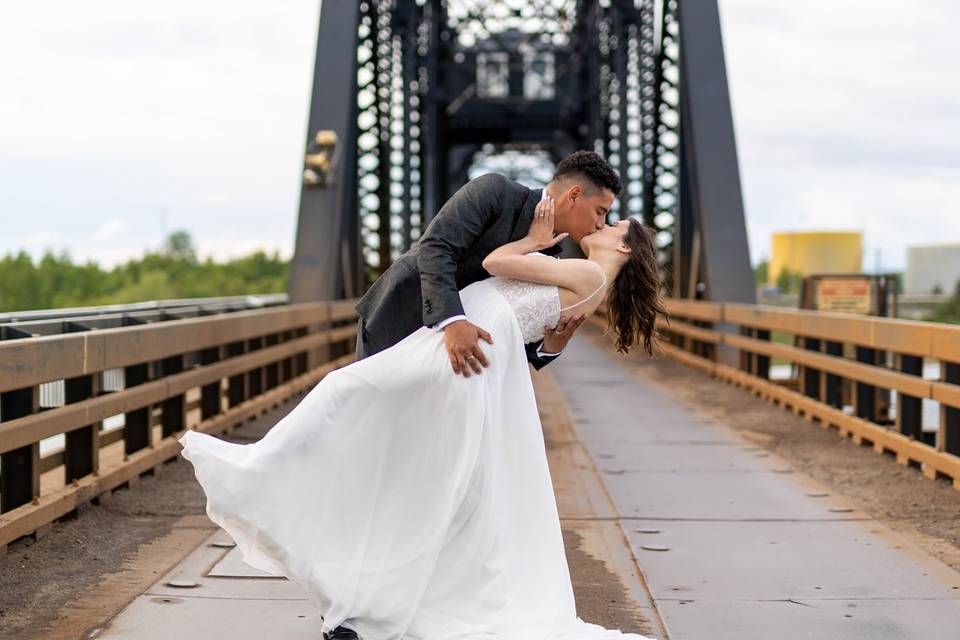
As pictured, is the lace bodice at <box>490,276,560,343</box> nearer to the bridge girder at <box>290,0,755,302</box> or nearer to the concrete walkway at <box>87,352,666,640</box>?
the concrete walkway at <box>87,352,666,640</box>

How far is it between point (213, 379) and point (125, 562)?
3416 mm

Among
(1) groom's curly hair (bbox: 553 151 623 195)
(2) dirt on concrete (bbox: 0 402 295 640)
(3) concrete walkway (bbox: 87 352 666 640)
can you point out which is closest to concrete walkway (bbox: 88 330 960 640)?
(3) concrete walkway (bbox: 87 352 666 640)

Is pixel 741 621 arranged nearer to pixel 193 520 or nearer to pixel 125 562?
pixel 125 562

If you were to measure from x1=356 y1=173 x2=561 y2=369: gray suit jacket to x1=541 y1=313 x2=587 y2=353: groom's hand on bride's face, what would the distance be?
2.4 inches

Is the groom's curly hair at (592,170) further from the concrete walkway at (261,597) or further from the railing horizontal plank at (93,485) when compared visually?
the railing horizontal plank at (93,485)

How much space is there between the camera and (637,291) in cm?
454

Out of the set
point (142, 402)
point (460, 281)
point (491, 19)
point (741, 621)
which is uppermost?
point (491, 19)

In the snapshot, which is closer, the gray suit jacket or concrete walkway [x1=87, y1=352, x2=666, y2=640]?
the gray suit jacket

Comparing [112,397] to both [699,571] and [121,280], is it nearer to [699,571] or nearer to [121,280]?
[699,571]

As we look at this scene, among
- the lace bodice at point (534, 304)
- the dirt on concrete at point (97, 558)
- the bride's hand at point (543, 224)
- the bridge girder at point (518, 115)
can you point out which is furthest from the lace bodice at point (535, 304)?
the bridge girder at point (518, 115)

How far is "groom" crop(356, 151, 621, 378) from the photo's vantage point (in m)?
4.21

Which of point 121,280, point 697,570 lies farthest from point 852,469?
point 121,280

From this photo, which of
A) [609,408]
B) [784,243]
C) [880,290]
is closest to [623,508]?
[609,408]

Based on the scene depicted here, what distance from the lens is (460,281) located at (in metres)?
4.60
